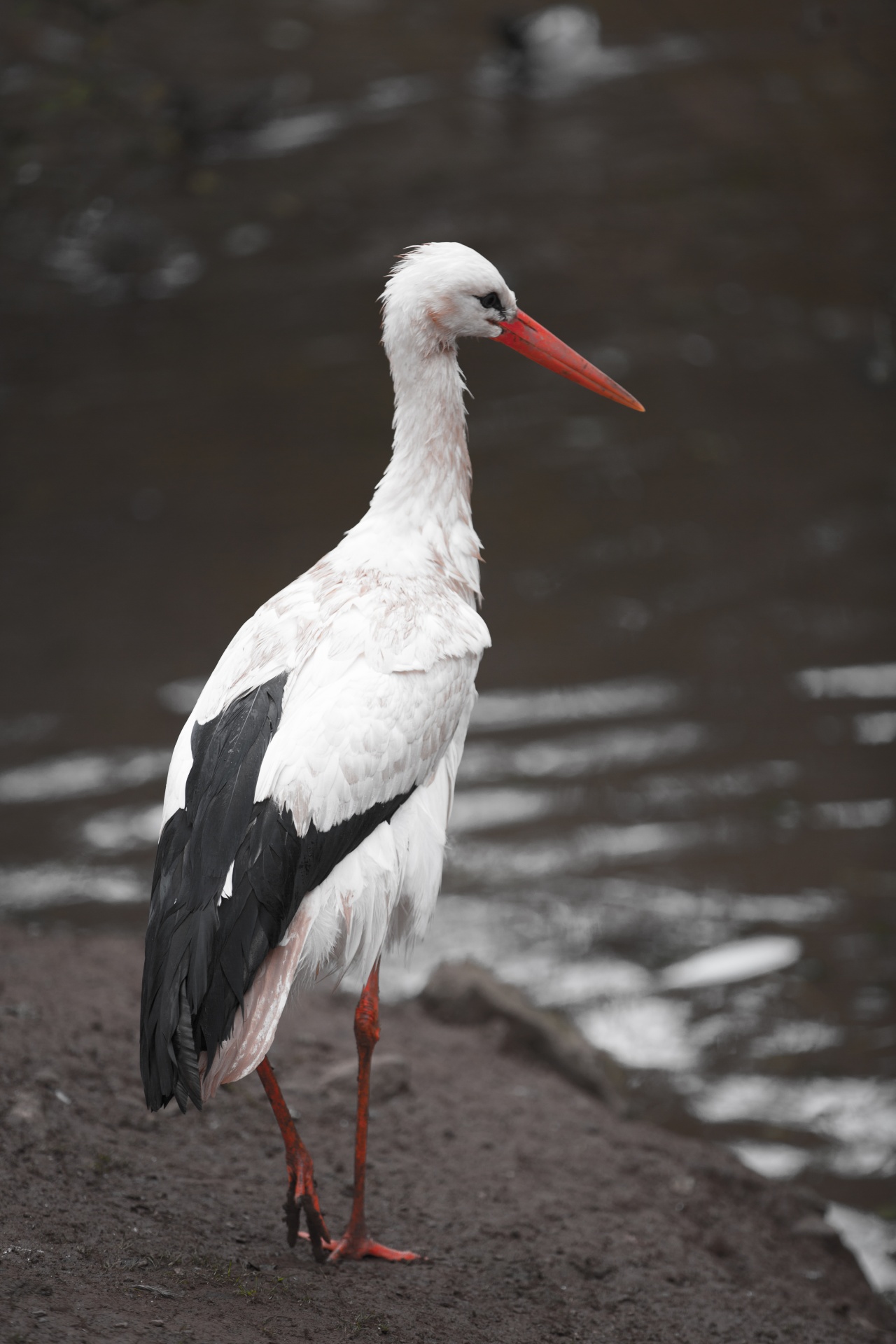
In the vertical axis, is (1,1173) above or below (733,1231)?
above

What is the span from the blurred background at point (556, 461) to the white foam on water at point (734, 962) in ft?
0.08

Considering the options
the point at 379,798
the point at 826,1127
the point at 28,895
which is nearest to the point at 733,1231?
the point at 826,1127

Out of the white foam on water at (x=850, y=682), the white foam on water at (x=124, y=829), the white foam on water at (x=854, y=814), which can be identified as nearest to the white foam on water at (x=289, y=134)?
the white foam on water at (x=850, y=682)

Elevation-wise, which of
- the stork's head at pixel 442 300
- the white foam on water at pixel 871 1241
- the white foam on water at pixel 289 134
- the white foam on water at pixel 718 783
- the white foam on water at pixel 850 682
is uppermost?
the stork's head at pixel 442 300

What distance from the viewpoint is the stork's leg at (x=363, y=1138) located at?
377cm

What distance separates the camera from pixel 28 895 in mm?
6879

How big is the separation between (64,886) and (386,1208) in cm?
322

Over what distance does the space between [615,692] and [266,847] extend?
5056mm

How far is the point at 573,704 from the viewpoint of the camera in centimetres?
815

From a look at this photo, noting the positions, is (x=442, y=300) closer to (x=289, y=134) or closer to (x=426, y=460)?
(x=426, y=460)

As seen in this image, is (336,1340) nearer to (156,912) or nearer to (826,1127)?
(156,912)

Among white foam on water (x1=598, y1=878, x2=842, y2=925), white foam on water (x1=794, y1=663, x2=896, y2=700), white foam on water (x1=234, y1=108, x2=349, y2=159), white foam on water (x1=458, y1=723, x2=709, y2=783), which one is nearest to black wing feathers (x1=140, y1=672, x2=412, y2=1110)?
white foam on water (x1=598, y1=878, x2=842, y2=925)

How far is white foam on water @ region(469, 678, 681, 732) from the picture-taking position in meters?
7.98

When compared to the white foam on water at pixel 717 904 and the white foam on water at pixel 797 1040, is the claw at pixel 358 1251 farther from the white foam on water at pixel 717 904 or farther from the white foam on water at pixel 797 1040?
the white foam on water at pixel 717 904
